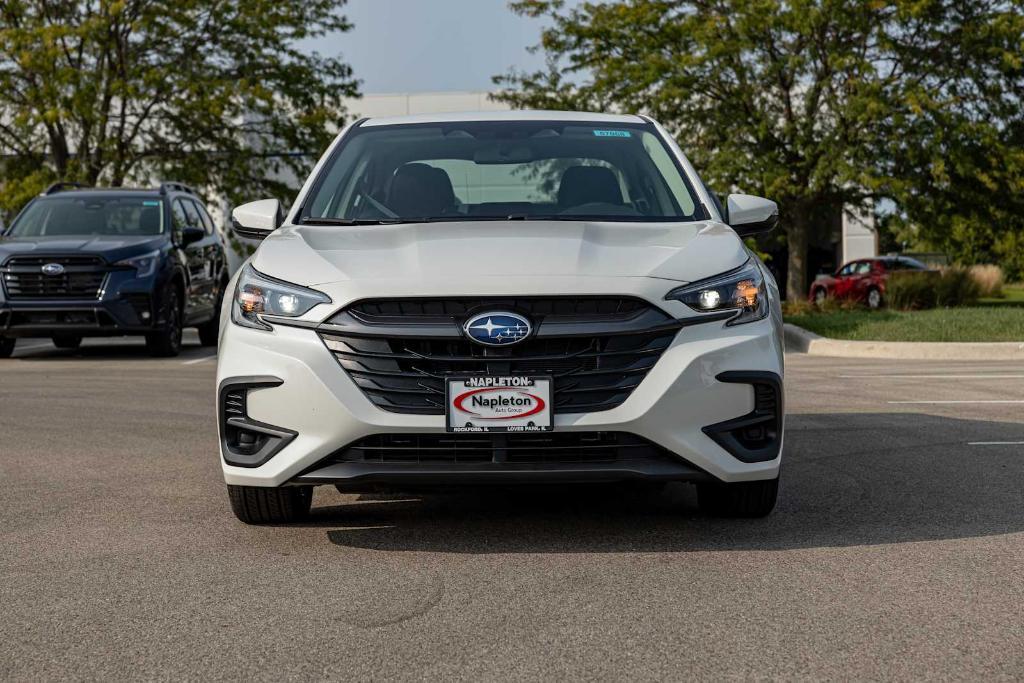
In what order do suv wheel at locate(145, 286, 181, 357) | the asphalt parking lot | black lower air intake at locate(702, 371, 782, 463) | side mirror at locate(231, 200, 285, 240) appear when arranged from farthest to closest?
suv wheel at locate(145, 286, 181, 357) → side mirror at locate(231, 200, 285, 240) → black lower air intake at locate(702, 371, 782, 463) → the asphalt parking lot

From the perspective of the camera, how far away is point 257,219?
20.9 feet

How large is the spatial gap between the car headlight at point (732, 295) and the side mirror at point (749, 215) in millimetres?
845

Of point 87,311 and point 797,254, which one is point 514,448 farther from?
point 797,254

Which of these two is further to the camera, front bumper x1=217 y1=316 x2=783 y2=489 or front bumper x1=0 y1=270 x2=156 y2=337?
front bumper x1=0 y1=270 x2=156 y2=337

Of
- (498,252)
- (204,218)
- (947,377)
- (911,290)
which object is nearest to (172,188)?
(204,218)

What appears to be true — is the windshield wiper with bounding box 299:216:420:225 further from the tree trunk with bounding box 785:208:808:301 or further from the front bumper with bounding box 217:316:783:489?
the tree trunk with bounding box 785:208:808:301

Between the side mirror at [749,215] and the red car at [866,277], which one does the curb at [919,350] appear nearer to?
the side mirror at [749,215]

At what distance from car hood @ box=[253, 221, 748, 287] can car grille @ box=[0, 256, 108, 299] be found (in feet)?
31.8

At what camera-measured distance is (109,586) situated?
470 centimetres

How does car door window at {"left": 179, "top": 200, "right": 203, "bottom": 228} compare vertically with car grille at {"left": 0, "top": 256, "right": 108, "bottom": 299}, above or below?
above

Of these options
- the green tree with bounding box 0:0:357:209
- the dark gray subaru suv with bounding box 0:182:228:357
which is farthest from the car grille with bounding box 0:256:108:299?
the green tree with bounding box 0:0:357:209

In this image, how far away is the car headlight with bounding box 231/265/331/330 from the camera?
16.9ft

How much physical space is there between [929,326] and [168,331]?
9.54 metres

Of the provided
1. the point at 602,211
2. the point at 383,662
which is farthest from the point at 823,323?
the point at 383,662
